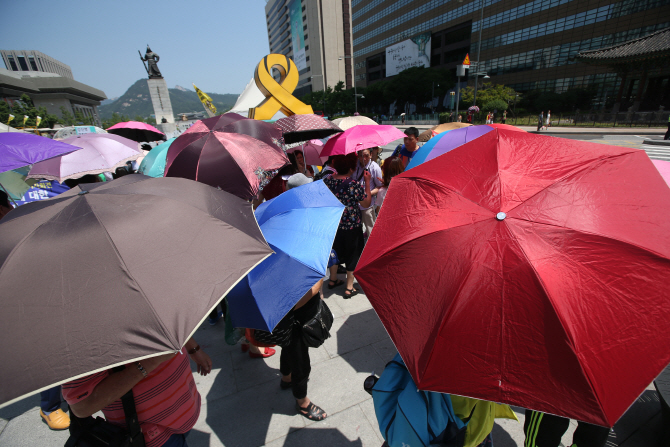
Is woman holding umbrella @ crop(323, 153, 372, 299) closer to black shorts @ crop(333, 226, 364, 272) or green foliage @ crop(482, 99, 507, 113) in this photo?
black shorts @ crop(333, 226, 364, 272)

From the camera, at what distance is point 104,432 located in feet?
4.69

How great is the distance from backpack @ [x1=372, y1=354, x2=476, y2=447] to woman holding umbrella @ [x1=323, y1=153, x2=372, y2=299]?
2.37 metres

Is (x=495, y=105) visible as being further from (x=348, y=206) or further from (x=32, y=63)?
(x=32, y=63)

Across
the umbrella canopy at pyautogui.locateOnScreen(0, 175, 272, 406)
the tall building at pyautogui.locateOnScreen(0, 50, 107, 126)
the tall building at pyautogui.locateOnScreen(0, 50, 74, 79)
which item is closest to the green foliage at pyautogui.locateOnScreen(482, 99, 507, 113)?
the umbrella canopy at pyautogui.locateOnScreen(0, 175, 272, 406)

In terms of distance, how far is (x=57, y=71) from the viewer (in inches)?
4237

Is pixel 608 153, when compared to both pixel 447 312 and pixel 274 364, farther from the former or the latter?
pixel 274 364

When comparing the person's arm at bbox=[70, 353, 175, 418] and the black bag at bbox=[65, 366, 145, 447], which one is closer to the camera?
the person's arm at bbox=[70, 353, 175, 418]

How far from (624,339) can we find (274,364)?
2867 millimetres

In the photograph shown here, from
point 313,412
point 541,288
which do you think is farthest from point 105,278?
point 313,412

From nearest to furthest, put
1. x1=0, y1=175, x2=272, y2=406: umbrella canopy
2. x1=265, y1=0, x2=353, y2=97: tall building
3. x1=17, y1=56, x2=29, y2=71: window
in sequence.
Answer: x1=0, y1=175, x2=272, y2=406: umbrella canopy
x1=265, y1=0, x2=353, y2=97: tall building
x1=17, y1=56, x2=29, y2=71: window

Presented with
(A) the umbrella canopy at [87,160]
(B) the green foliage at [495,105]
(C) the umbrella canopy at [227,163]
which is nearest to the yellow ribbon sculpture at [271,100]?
(A) the umbrella canopy at [87,160]

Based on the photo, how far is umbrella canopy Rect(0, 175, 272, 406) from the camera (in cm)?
101

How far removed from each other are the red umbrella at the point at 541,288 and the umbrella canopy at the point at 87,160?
500 cm

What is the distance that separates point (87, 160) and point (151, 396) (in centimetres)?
467
